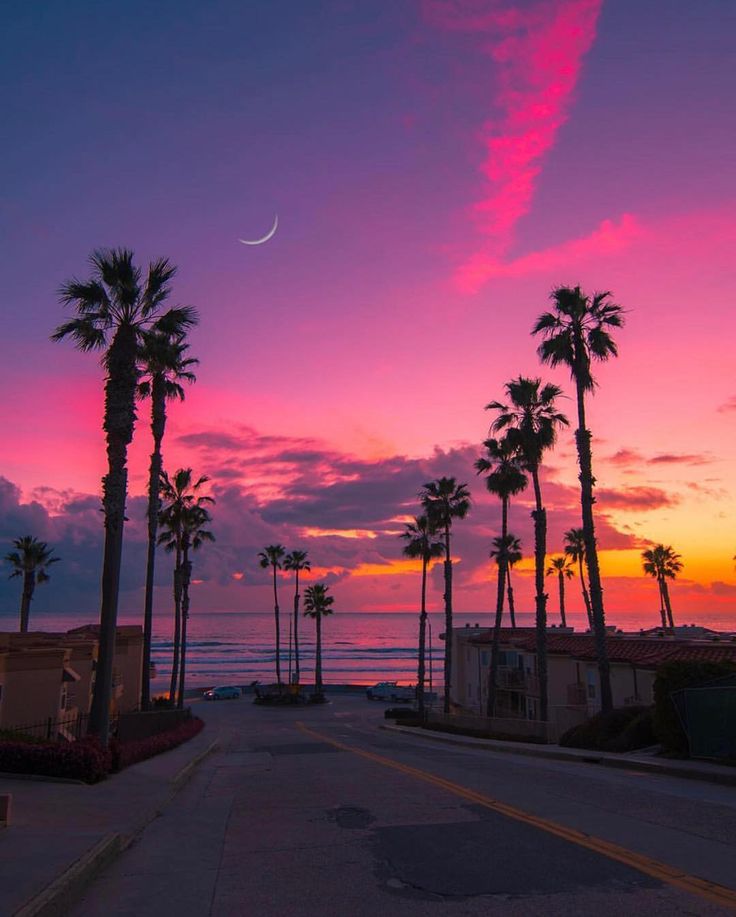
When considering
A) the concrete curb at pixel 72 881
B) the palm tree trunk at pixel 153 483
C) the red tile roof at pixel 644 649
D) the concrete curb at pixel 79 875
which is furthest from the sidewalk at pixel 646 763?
the palm tree trunk at pixel 153 483

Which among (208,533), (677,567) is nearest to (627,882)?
(208,533)

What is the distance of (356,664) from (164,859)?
144 m

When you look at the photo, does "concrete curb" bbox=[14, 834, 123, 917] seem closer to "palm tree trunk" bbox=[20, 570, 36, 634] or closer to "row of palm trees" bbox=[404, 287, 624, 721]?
"row of palm trees" bbox=[404, 287, 624, 721]

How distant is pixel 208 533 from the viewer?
5053 centimetres

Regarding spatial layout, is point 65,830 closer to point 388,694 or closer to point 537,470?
point 537,470

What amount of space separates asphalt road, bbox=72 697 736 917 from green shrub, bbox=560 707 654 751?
662 cm

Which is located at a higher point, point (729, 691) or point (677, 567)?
point (677, 567)

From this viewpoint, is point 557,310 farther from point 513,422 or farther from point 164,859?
point 164,859

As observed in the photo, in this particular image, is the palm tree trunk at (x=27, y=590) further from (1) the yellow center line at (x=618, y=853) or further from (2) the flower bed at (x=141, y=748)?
(1) the yellow center line at (x=618, y=853)

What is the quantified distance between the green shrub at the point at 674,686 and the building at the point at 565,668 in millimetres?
1354

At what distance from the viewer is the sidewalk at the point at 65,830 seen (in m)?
6.96

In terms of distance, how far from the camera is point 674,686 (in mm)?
17609

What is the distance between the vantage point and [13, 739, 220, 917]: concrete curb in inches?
257

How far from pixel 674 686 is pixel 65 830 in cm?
1389
